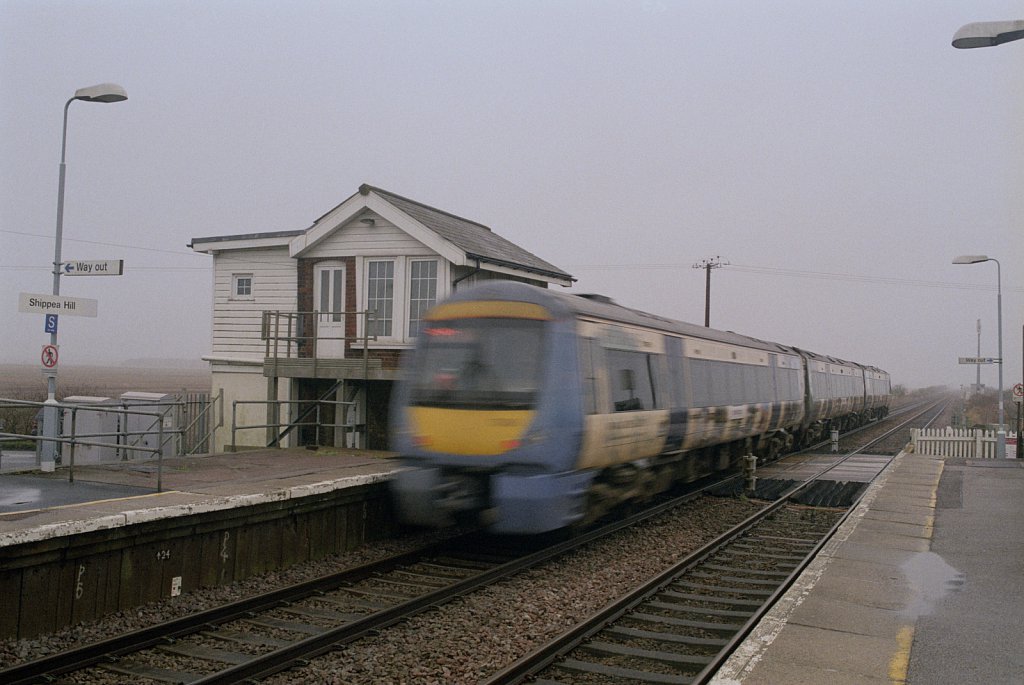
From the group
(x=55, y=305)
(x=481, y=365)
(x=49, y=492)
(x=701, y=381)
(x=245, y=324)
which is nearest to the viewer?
(x=49, y=492)

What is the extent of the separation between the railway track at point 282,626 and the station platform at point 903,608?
2874 mm

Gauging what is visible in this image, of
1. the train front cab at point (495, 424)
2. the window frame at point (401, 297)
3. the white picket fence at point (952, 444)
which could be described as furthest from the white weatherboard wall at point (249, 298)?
the white picket fence at point (952, 444)

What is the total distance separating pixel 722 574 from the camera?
884 cm

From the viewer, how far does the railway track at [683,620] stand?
5812 millimetres

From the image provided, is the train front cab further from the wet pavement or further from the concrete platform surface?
the wet pavement

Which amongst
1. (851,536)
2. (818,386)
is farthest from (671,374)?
(818,386)

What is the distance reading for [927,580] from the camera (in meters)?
7.94

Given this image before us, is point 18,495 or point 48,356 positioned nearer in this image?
point 18,495

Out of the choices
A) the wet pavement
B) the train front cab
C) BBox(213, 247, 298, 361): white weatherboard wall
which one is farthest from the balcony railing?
the train front cab

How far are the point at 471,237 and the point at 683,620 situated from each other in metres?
12.4

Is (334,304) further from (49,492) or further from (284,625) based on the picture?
(284,625)

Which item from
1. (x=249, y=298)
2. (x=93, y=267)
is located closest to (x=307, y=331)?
(x=249, y=298)

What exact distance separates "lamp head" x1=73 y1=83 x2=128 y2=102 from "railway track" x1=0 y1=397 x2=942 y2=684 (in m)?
8.13

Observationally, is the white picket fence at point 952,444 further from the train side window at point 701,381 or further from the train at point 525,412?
the train at point 525,412
